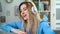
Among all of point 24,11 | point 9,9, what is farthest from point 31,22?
point 9,9

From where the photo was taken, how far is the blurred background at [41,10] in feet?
15.6

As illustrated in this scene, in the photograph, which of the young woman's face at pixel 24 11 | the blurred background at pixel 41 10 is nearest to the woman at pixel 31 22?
the young woman's face at pixel 24 11

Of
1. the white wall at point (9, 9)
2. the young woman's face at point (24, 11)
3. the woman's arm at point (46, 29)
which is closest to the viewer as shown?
the woman's arm at point (46, 29)

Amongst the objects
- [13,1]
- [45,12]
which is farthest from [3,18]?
→ [45,12]

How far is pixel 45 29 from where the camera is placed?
5.89 ft

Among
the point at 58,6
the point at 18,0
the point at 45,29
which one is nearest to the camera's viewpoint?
the point at 45,29

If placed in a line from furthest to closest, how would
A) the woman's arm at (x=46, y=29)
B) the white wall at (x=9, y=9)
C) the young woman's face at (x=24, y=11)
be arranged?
the white wall at (x=9, y=9) → the young woman's face at (x=24, y=11) → the woman's arm at (x=46, y=29)

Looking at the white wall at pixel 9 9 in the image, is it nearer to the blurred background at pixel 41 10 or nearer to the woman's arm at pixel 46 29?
the blurred background at pixel 41 10

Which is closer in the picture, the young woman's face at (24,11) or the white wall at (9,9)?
the young woman's face at (24,11)

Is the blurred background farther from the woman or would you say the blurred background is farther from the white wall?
the woman

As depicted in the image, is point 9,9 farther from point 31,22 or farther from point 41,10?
point 31,22

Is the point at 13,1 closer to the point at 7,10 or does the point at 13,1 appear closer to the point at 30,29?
the point at 7,10

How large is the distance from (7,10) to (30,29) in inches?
120

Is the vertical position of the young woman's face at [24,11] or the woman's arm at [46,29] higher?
the young woman's face at [24,11]
